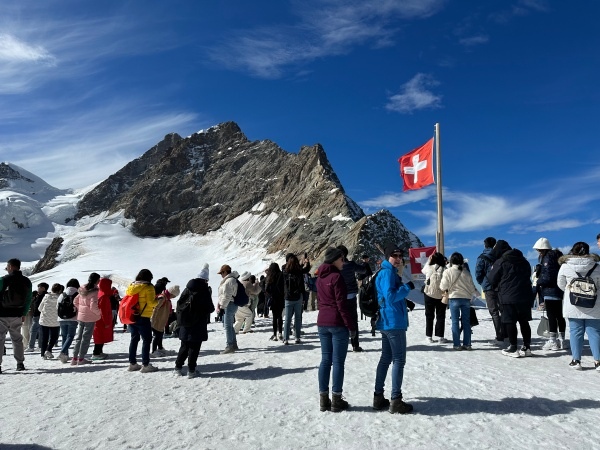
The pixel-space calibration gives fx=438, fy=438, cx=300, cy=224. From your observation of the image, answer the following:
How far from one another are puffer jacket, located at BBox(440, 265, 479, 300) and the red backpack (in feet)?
20.5

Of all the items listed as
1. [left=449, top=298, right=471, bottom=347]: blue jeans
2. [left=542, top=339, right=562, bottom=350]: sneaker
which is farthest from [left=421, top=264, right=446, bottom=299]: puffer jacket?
[left=542, top=339, right=562, bottom=350]: sneaker

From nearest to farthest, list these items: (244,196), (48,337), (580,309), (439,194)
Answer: (580,309) < (48,337) < (439,194) < (244,196)

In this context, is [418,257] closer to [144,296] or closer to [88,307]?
[144,296]

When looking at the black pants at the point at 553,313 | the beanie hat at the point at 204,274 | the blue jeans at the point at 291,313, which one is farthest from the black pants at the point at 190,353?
the black pants at the point at 553,313

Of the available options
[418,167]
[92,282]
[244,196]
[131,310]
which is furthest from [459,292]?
[244,196]

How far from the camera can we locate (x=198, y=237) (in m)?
114

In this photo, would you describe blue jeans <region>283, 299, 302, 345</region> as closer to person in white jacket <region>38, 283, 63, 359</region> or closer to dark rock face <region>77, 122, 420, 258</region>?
person in white jacket <region>38, 283, 63, 359</region>

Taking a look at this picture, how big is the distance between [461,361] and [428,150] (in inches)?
436

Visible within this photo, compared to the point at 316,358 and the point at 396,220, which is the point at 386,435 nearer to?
the point at 316,358

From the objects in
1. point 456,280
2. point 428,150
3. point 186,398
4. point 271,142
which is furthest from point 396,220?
point 271,142

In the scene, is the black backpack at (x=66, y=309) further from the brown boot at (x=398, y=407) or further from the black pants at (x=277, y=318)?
the brown boot at (x=398, y=407)

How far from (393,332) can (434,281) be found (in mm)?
4706

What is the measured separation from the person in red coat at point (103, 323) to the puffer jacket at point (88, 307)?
458 millimetres

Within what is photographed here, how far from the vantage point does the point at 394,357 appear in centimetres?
554
